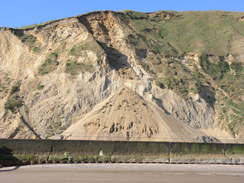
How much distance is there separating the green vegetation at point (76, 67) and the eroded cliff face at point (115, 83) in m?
0.10

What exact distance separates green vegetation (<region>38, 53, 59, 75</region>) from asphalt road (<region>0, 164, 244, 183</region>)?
76.2ft

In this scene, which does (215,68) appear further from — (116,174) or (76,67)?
(116,174)

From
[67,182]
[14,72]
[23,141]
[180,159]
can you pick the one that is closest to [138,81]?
[14,72]

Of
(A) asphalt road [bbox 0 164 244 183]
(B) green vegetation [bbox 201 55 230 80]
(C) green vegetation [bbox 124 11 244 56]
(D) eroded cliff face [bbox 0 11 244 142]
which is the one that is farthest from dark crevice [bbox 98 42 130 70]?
(A) asphalt road [bbox 0 164 244 183]

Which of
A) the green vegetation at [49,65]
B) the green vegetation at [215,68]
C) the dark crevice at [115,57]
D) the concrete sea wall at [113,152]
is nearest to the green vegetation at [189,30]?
the green vegetation at [215,68]

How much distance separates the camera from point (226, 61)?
55.5 meters

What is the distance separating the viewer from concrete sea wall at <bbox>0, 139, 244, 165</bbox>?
984 inches

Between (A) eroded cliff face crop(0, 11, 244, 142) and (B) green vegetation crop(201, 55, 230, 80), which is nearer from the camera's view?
(A) eroded cliff face crop(0, 11, 244, 142)

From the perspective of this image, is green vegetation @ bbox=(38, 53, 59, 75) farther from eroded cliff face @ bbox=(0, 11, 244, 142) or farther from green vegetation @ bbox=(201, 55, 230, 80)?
green vegetation @ bbox=(201, 55, 230, 80)

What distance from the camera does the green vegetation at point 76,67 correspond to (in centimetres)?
4512

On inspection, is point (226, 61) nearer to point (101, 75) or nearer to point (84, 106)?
point (101, 75)

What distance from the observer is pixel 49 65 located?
4656cm

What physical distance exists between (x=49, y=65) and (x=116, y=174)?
27.9 meters

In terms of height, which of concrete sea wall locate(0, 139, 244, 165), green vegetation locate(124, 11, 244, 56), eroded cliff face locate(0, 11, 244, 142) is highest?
green vegetation locate(124, 11, 244, 56)
